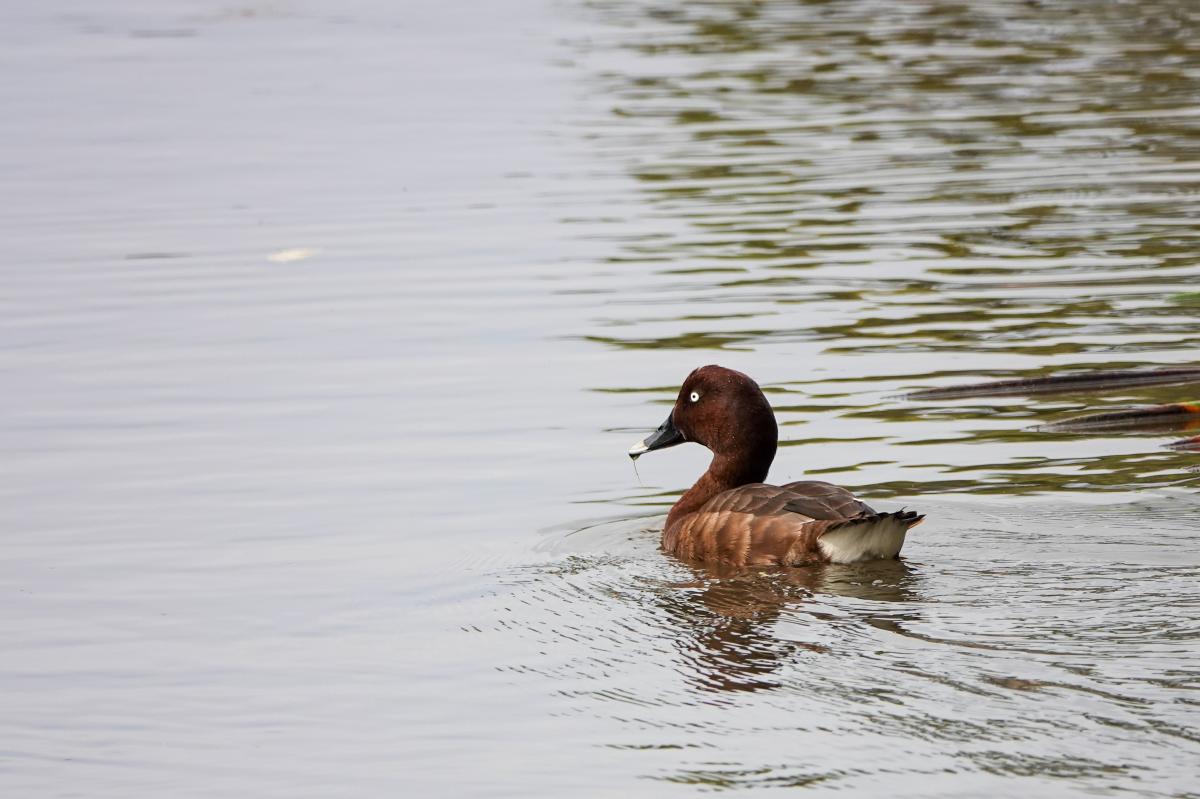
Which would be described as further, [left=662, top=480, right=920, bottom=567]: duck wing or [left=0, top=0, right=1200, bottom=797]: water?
[left=662, top=480, right=920, bottom=567]: duck wing

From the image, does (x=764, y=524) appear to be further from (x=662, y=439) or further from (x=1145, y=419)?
(x=1145, y=419)

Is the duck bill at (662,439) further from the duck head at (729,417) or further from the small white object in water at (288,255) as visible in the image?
the small white object in water at (288,255)

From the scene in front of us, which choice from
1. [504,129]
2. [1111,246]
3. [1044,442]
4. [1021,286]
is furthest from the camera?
[504,129]

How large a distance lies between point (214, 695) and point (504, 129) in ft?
50.4

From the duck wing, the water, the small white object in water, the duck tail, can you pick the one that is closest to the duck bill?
the water

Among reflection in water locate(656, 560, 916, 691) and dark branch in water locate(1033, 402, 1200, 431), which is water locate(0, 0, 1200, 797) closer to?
reflection in water locate(656, 560, 916, 691)

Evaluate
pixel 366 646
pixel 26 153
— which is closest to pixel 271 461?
pixel 366 646

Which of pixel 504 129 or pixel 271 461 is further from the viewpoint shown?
pixel 504 129

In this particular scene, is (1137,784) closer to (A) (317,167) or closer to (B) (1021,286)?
(B) (1021,286)

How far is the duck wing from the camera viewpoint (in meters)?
8.33

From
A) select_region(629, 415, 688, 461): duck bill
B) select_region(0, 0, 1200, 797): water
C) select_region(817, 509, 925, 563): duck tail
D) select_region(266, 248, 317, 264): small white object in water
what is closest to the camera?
select_region(0, 0, 1200, 797): water

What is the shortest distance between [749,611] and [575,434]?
3.28 meters

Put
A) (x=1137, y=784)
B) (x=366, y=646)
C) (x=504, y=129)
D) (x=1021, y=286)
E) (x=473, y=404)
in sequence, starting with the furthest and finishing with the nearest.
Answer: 1. (x=504, y=129)
2. (x=1021, y=286)
3. (x=473, y=404)
4. (x=366, y=646)
5. (x=1137, y=784)

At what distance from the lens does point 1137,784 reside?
225 inches
